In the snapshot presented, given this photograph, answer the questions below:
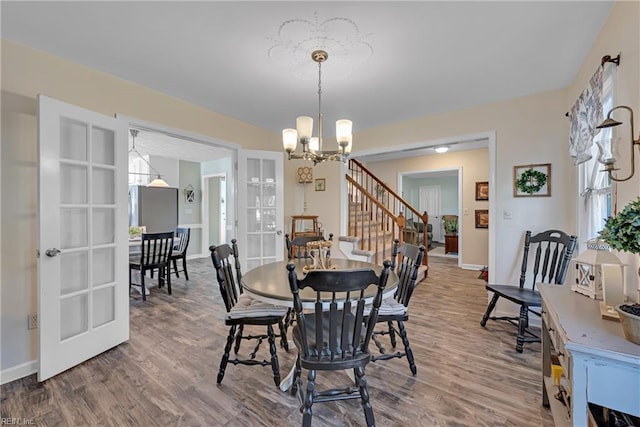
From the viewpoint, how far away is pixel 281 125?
13.4 feet

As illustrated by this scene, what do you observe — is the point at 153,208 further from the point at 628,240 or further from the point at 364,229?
the point at 628,240

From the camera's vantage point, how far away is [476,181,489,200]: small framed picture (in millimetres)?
5771

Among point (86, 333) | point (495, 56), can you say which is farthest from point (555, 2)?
point (86, 333)

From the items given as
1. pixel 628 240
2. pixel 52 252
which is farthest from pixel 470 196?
pixel 52 252

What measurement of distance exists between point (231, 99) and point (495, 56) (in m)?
2.59

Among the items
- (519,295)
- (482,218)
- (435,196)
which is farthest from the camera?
(435,196)

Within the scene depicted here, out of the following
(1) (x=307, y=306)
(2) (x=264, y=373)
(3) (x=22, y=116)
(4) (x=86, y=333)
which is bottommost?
(2) (x=264, y=373)

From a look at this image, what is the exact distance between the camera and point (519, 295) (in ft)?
8.45

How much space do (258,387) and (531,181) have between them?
3321mm

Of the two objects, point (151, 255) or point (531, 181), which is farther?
point (151, 255)

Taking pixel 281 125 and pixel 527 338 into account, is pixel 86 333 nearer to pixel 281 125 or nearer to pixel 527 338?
pixel 281 125

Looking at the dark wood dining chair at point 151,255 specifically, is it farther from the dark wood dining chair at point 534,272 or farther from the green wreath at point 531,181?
the green wreath at point 531,181

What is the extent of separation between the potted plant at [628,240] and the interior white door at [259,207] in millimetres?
3441

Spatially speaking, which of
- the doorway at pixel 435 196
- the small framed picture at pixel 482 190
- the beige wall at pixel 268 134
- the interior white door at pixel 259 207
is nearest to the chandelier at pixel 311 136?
the beige wall at pixel 268 134
